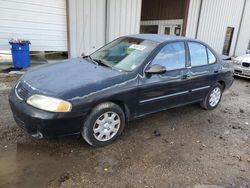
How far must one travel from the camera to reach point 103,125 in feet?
10.6

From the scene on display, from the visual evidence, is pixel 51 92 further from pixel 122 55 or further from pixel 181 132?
pixel 181 132

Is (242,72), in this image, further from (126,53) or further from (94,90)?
(94,90)

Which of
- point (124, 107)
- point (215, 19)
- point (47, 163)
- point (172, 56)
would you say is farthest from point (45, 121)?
point (215, 19)

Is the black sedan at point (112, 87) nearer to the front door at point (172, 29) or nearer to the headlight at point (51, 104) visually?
the headlight at point (51, 104)

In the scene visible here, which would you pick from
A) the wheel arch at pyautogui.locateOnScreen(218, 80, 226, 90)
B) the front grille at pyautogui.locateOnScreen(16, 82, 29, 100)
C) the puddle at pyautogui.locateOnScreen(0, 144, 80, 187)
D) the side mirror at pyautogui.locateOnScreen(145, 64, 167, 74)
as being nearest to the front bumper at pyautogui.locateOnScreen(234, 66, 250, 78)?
the wheel arch at pyautogui.locateOnScreen(218, 80, 226, 90)

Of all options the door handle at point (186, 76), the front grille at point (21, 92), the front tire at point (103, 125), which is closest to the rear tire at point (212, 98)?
the door handle at point (186, 76)

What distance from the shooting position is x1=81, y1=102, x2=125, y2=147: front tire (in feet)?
10.1

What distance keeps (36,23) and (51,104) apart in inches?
224

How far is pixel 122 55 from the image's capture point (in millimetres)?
3848

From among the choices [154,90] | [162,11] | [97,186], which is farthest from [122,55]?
[162,11]

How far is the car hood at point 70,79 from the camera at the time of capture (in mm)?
2902

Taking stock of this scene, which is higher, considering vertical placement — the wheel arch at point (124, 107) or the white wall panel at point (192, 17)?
Answer: the white wall panel at point (192, 17)

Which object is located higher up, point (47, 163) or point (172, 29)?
point (172, 29)

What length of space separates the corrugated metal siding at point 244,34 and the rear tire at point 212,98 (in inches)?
473
